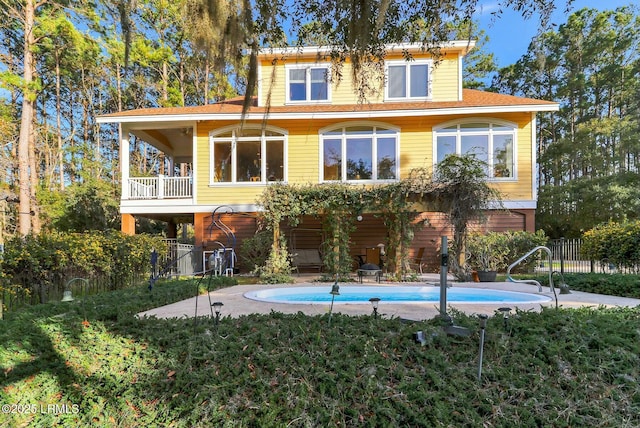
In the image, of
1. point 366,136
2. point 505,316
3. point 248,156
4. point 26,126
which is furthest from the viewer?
point 26,126

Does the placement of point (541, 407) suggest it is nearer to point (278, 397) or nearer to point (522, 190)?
point (278, 397)

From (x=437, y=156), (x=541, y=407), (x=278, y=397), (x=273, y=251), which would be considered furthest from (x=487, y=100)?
(x=278, y=397)

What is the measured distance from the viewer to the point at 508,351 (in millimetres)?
2793

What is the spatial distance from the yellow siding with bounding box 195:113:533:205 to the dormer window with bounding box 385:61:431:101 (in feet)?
3.44

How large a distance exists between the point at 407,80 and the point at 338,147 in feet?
10.7

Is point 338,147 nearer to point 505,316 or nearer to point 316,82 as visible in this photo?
point 316,82

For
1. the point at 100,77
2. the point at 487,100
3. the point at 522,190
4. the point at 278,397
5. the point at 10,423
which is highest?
the point at 100,77

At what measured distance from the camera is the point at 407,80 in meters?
11.5

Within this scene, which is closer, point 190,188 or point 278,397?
point 278,397

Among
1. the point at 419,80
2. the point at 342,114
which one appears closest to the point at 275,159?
the point at 342,114

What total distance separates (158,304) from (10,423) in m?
2.57

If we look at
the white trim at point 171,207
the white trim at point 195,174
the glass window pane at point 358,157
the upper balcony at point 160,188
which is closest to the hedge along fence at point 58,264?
the white trim at point 171,207

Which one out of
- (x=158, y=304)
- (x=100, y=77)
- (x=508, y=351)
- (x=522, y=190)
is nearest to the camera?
(x=508, y=351)

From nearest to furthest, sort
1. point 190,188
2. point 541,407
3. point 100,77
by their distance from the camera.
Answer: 1. point 541,407
2. point 190,188
3. point 100,77
